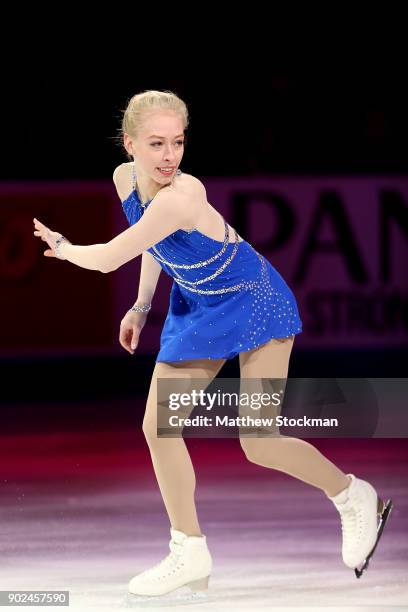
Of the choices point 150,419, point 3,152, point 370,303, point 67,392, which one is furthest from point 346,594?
point 3,152

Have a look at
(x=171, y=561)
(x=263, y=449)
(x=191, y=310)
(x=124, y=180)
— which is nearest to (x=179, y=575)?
(x=171, y=561)

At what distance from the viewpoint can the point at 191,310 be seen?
423 cm

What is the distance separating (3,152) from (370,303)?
111 inches

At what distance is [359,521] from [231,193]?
531 centimetres

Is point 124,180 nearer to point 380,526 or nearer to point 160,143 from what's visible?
point 160,143

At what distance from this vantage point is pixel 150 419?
4.06 m

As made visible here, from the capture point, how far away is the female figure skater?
3934 mm

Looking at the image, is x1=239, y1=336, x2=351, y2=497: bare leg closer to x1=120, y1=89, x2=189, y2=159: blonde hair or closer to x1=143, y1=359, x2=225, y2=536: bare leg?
x1=143, y1=359, x2=225, y2=536: bare leg

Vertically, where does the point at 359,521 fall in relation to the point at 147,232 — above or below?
below

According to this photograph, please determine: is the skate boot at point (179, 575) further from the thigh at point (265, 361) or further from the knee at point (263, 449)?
the thigh at point (265, 361)

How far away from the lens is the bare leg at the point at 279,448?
13.4 feet

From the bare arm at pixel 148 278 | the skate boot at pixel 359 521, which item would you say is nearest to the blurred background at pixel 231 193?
the bare arm at pixel 148 278

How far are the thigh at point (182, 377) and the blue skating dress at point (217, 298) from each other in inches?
1.8

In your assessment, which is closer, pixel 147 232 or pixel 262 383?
pixel 147 232
